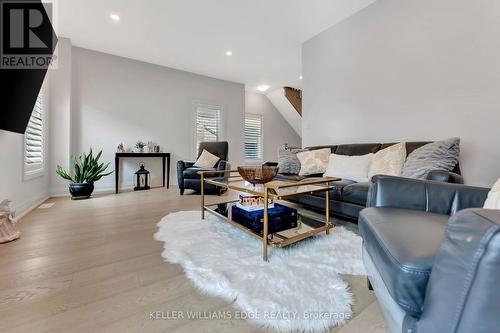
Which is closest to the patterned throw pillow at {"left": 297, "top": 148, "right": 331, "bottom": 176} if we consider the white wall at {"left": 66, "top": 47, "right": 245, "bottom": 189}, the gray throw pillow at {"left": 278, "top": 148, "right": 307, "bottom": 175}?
the gray throw pillow at {"left": 278, "top": 148, "right": 307, "bottom": 175}

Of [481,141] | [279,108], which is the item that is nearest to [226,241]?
[481,141]

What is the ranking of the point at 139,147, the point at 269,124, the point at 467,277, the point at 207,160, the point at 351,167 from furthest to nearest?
the point at 269,124 → the point at 139,147 → the point at 207,160 → the point at 351,167 → the point at 467,277

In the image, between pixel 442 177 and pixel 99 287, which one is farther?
pixel 442 177

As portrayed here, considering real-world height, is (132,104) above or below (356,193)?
above

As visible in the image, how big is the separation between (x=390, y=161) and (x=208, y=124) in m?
4.20

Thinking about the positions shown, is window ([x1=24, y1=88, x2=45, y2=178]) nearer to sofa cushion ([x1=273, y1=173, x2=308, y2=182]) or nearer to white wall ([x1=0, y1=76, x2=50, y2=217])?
white wall ([x1=0, y1=76, x2=50, y2=217])

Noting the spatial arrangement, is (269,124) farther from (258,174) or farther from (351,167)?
(258,174)

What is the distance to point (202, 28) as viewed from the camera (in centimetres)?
337

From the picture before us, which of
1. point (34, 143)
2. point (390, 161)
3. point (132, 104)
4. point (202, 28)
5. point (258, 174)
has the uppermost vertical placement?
point (202, 28)

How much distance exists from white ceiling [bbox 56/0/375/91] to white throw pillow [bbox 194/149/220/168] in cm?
192

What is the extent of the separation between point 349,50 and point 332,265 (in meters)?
2.94

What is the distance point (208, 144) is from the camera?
4.52 meters

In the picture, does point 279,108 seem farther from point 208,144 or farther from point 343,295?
point 343,295

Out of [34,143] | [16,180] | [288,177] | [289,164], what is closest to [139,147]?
[34,143]
